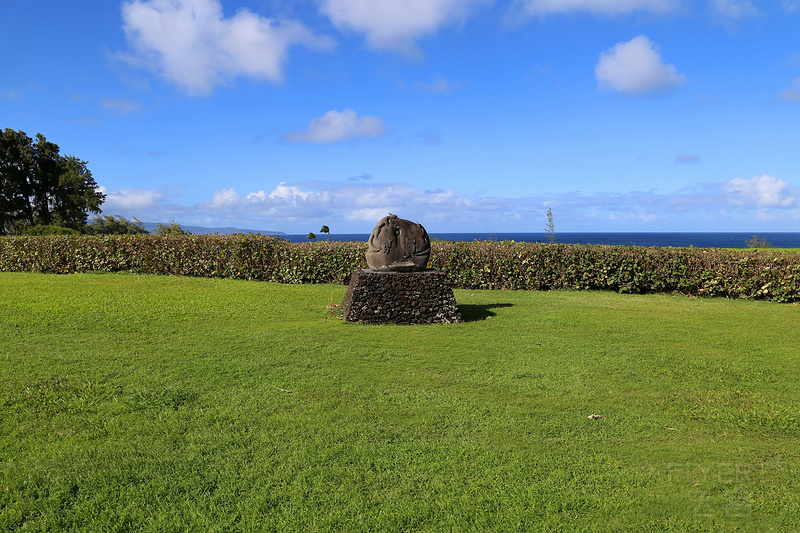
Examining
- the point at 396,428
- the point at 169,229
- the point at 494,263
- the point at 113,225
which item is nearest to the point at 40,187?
the point at 113,225

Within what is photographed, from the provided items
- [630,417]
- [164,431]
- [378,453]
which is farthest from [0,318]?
[630,417]

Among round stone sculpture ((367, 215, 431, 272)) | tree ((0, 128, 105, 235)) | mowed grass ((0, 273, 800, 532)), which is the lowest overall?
mowed grass ((0, 273, 800, 532))

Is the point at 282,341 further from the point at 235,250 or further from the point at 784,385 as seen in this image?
the point at 235,250

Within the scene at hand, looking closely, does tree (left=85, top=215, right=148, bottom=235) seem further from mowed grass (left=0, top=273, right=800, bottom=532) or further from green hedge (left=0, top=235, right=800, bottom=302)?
mowed grass (left=0, top=273, right=800, bottom=532)

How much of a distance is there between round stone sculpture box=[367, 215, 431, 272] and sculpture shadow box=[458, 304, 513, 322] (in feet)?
3.88

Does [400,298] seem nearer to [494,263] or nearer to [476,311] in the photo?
[476,311]

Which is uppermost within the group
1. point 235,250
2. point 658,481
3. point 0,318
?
point 235,250

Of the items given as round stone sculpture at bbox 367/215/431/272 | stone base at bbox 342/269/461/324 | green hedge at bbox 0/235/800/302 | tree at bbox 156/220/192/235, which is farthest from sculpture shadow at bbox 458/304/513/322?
tree at bbox 156/220/192/235

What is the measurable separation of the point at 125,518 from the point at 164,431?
3.82 ft

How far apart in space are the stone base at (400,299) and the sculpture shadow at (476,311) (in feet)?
1.40

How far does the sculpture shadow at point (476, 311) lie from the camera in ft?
30.2

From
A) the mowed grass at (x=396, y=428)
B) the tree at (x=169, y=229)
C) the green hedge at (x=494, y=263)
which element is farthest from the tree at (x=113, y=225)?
the mowed grass at (x=396, y=428)

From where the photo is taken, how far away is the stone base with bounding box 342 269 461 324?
345 inches

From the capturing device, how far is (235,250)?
49.0 ft
